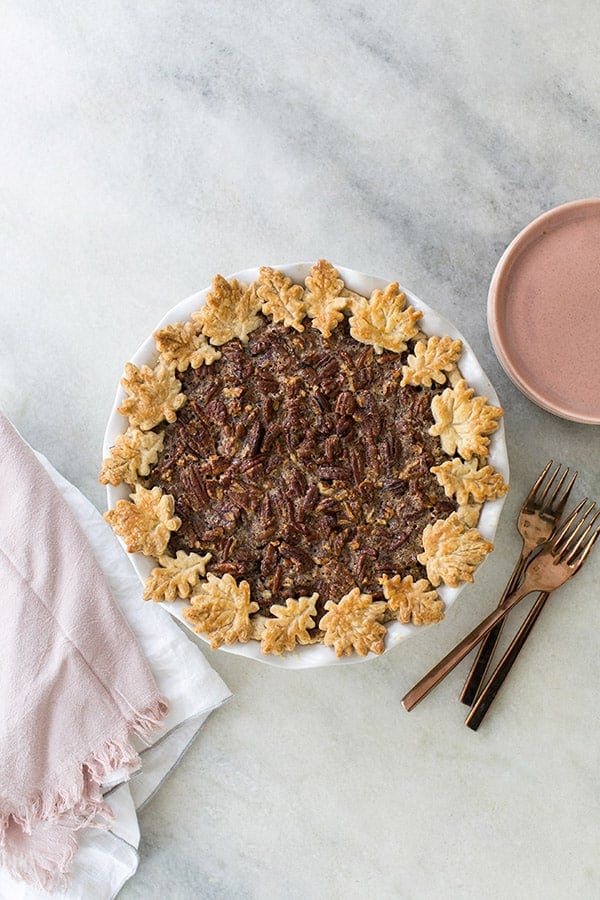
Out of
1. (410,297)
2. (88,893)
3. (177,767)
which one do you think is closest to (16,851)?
(88,893)

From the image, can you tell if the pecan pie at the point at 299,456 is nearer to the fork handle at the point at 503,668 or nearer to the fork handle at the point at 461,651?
the fork handle at the point at 461,651

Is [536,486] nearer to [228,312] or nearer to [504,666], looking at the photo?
[504,666]

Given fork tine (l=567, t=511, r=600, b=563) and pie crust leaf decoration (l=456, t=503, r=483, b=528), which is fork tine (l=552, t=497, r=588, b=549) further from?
pie crust leaf decoration (l=456, t=503, r=483, b=528)

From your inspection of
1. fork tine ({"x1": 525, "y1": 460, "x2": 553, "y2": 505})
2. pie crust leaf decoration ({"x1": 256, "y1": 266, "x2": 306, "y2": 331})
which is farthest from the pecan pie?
fork tine ({"x1": 525, "y1": 460, "x2": 553, "y2": 505})

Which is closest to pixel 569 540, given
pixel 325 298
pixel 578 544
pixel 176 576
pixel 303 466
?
pixel 578 544

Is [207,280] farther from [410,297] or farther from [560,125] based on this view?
[560,125]

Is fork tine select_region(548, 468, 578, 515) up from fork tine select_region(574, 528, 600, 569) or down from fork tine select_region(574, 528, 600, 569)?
up

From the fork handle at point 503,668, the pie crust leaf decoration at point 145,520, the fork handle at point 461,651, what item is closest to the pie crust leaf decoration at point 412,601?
the fork handle at point 461,651
